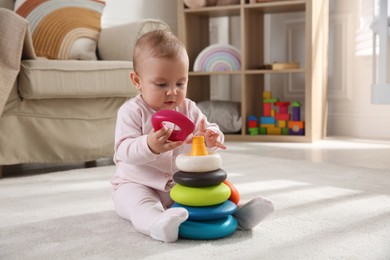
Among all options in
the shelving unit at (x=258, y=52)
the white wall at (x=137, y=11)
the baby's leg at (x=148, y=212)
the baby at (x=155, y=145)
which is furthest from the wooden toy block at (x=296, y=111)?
the baby's leg at (x=148, y=212)

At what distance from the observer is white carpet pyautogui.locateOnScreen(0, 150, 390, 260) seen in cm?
104

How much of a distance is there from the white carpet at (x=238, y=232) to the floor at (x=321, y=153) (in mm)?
235

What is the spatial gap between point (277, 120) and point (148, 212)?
2.30 m

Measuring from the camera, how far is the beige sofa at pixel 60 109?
6.54 ft

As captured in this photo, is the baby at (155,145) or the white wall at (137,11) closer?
the baby at (155,145)

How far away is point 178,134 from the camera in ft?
3.66

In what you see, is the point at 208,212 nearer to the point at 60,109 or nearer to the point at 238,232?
the point at 238,232

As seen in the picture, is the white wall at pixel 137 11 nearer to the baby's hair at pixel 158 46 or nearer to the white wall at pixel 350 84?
the white wall at pixel 350 84

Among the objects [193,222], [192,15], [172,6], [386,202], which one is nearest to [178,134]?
[193,222]

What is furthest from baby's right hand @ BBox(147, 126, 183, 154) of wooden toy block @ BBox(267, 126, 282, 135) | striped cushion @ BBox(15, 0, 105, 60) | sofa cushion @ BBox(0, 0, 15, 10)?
wooden toy block @ BBox(267, 126, 282, 135)

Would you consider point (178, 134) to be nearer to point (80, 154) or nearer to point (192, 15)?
point (80, 154)

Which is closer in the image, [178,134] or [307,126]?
[178,134]

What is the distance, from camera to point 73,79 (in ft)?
6.84

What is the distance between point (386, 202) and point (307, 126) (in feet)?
5.65
